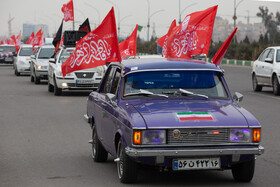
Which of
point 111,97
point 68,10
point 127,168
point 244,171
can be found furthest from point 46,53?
point 244,171

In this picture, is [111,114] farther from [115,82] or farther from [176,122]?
[176,122]

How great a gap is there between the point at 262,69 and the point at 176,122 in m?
17.6

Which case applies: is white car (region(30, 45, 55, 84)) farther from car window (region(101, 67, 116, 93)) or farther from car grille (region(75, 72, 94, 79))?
car window (region(101, 67, 116, 93))

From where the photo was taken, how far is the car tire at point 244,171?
25.1 ft

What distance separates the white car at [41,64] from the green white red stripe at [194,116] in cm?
2325

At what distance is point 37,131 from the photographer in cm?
1322

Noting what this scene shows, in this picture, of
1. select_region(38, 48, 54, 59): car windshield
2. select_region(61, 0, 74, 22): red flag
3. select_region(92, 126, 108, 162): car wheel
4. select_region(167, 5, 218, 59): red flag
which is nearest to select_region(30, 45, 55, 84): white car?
select_region(38, 48, 54, 59): car windshield

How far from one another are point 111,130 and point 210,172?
130 centimetres

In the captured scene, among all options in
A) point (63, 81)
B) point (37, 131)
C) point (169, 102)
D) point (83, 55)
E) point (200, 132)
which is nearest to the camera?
point (200, 132)

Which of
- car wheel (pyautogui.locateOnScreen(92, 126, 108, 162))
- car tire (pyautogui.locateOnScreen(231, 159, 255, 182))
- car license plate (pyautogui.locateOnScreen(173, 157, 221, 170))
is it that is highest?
car license plate (pyautogui.locateOnScreen(173, 157, 221, 170))

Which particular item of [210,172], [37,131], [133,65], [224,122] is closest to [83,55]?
[37,131]

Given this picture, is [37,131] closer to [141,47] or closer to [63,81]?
[63,81]

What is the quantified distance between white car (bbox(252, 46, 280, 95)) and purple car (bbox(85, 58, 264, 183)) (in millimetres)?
14855

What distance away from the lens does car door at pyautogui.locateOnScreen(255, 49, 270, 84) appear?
24.3 metres
